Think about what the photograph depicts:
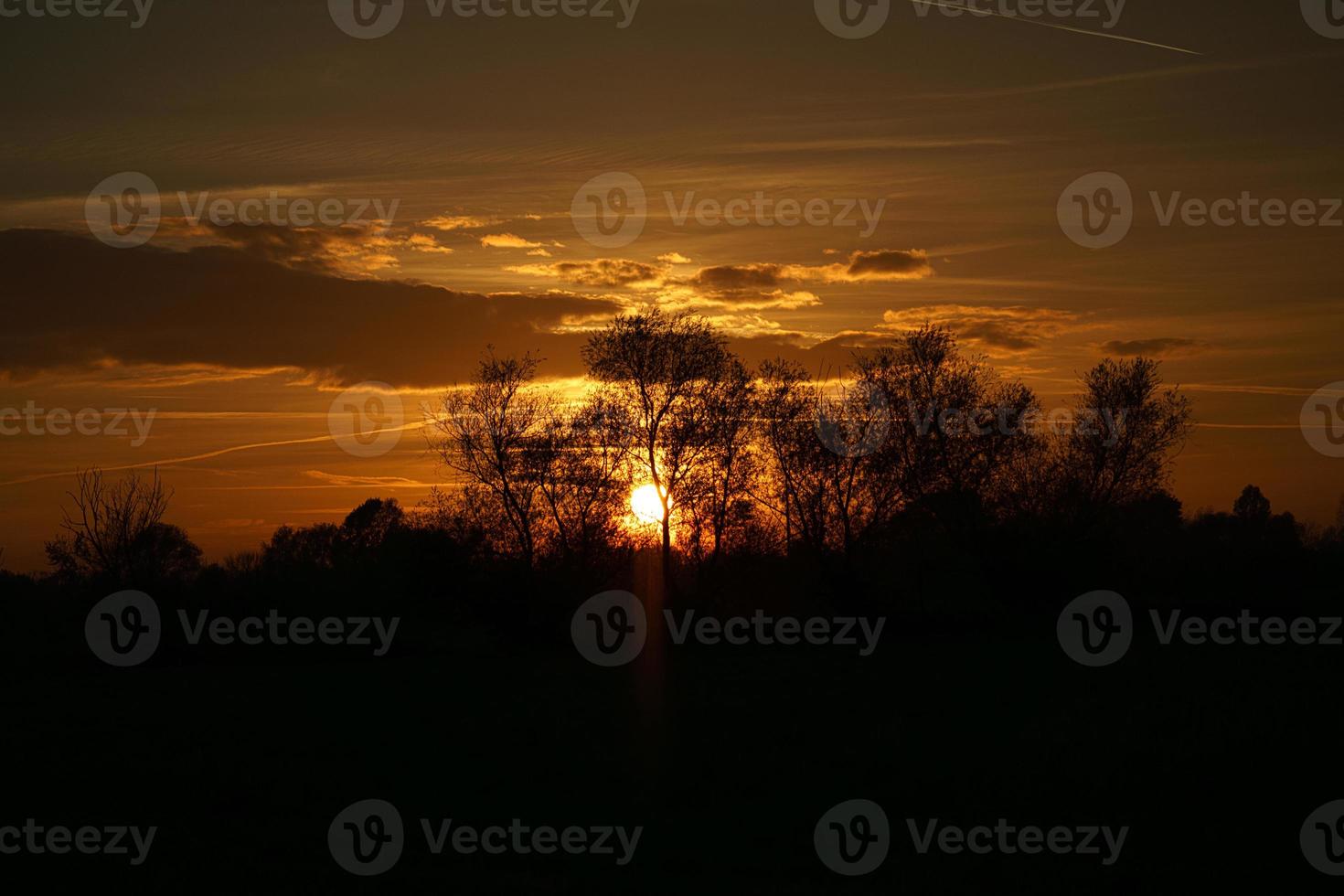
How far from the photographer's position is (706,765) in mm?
22312

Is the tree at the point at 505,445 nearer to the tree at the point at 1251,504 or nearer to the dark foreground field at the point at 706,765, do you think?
the dark foreground field at the point at 706,765

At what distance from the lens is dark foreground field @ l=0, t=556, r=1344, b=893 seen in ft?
50.2

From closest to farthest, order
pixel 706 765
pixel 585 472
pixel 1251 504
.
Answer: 1. pixel 706 765
2. pixel 585 472
3. pixel 1251 504

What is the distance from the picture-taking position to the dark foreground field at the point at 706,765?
50.2 ft

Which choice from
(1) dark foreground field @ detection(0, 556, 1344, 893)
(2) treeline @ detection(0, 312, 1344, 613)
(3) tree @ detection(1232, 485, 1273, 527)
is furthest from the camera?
(3) tree @ detection(1232, 485, 1273, 527)

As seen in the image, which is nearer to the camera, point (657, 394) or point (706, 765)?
point (706, 765)

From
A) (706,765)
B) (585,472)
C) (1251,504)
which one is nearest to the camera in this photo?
(706,765)

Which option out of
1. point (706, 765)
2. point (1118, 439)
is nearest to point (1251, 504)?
point (1118, 439)

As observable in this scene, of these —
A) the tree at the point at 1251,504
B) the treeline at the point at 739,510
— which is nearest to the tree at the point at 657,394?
the treeline at the point at 739,510

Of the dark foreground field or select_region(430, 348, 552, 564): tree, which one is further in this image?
select_region(430, 348, 552, 564): tree

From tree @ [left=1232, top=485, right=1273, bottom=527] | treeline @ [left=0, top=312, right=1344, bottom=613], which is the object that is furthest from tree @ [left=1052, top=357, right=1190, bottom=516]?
tree @ [left=1232, top=485, right=1273, bottom=527]

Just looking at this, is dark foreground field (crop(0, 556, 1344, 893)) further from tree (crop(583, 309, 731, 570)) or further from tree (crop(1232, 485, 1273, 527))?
tree (crop(1232, 485, 1273, 527))

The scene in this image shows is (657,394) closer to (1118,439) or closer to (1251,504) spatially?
(1118,439)

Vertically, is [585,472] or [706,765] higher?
[585,472]
